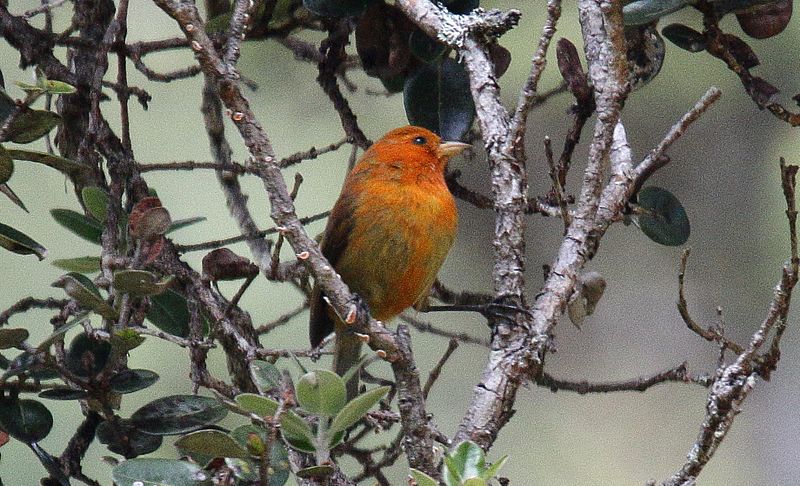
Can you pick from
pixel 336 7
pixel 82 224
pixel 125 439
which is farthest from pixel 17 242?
A: pixel 336 7

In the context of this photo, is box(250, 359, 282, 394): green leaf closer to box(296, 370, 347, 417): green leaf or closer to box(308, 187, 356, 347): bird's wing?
box(296, 370, 347, 417): green leaf

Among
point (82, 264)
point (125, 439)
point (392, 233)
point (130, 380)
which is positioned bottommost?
point (125, 439)

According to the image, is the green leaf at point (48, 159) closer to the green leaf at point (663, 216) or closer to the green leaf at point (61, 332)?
the green leaf at point (61, 332)

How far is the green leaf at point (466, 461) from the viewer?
5.65 ft

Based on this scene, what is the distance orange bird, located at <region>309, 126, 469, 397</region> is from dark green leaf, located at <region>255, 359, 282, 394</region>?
109 centimetres

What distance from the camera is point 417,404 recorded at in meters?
1.87

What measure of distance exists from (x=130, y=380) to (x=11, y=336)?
267 mm

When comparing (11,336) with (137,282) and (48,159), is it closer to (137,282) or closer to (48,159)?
(137,282)

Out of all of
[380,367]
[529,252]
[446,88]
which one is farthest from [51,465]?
[529,252]

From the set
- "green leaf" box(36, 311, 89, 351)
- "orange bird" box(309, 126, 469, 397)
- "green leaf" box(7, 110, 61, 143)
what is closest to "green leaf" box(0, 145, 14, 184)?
"green leaf" box(7, 110, 61, 143)

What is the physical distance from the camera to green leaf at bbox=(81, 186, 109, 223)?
2441 mm

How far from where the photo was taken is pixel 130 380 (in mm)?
2262

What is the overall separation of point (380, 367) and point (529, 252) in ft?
4.85

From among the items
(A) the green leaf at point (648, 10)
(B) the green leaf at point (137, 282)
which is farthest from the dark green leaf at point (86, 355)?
(A) the green leaf at point (648, 10)
